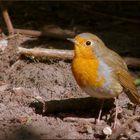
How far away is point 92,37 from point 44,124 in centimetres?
100

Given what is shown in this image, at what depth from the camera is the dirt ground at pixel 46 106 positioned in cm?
534

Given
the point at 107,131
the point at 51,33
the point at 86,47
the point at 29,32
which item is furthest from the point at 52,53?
the point at 107,131

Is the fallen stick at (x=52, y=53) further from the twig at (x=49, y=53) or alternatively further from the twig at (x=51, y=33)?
the twig at (x=51, y=33)

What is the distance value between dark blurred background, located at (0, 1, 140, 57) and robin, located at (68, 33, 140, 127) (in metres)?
2.33

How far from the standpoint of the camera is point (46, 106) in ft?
18.9

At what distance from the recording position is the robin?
5.34 m

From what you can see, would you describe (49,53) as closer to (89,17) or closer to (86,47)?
(86,47)

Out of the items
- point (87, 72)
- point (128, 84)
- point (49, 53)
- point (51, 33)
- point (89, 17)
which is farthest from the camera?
point (89, 17)

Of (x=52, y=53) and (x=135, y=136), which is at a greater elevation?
(x=52, y=53)

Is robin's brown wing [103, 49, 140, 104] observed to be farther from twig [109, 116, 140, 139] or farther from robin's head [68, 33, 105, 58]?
twig [109, 116, 140, 139]

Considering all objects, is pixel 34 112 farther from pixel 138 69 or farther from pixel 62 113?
pixel 138 69

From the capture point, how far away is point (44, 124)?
18.2ft

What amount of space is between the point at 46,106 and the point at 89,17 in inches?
136

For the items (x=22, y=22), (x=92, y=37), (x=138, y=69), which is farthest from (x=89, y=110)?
(x=22, y=22)
